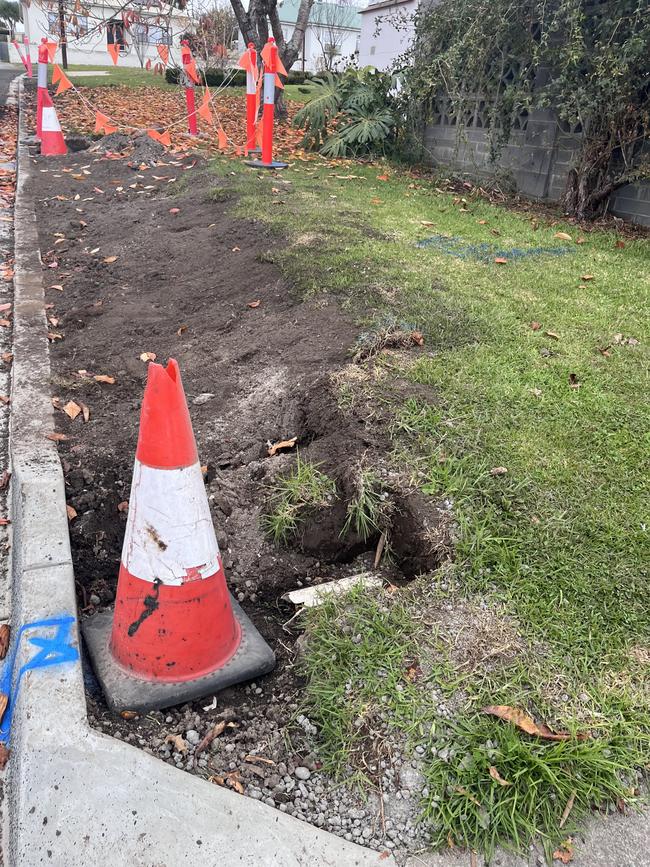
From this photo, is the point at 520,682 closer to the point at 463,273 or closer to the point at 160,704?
the point at 160,704

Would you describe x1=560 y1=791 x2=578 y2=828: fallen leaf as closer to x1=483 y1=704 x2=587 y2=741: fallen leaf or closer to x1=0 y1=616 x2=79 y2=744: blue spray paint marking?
x1=483 y1=704 x2=587 y2=741: fallen leaf

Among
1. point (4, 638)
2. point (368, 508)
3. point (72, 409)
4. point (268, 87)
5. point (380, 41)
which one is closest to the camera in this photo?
point (4, 638)

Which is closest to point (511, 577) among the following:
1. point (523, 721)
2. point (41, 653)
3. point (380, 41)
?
point (523, 721)

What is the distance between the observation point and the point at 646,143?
21.5 feet

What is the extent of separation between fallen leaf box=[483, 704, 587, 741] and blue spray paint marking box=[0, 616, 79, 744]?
4.13 ft

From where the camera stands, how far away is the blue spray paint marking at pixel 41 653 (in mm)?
1978

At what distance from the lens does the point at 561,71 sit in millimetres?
6672

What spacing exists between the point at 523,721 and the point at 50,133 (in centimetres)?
1085

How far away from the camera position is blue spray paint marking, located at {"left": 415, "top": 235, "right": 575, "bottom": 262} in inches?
215

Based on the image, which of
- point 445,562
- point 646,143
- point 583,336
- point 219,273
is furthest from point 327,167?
point 445,562

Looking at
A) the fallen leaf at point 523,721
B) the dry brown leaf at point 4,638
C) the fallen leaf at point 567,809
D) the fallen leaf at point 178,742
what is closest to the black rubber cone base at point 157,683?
the fallen leaf at point 178,742

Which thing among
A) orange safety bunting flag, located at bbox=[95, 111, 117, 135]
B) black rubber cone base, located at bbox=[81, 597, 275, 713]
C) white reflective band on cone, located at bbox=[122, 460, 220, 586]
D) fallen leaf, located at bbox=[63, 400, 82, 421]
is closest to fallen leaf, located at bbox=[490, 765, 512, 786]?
black rubber cone base, located at bbox=[81, 597, 275, 713]

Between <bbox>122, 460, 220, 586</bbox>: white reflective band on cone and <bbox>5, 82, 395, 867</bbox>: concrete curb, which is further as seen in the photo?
<bbox>122, 460, 220, 586</bbox>: white reflective band on cone

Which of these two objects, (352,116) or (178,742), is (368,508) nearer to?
(178,742)
